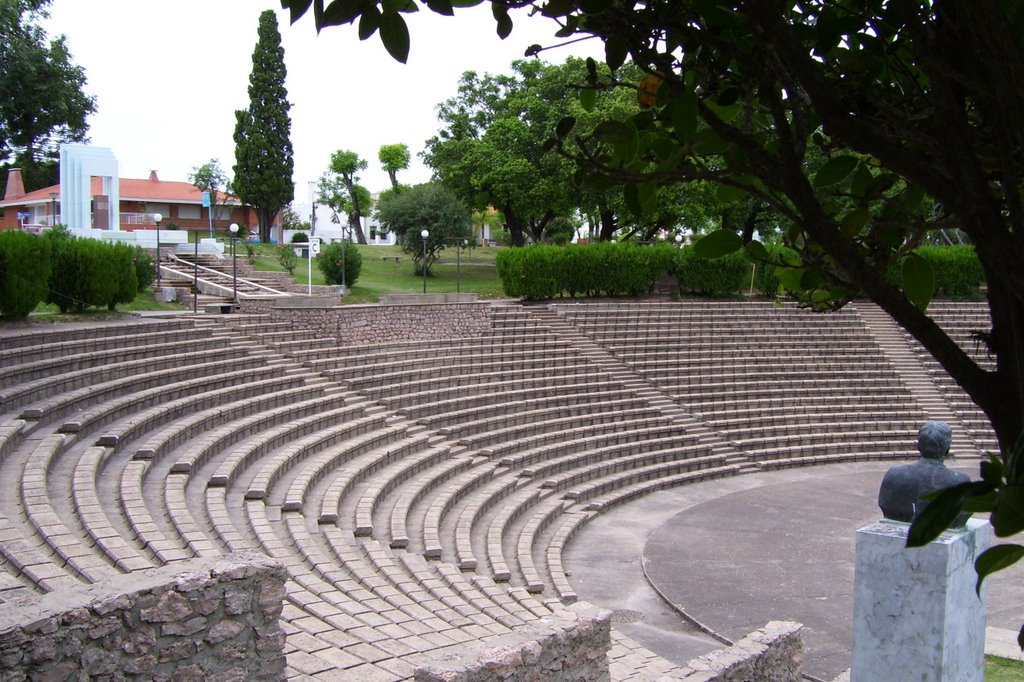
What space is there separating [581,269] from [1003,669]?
1733cm

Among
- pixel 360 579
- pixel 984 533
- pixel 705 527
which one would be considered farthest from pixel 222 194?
pixel 984 533

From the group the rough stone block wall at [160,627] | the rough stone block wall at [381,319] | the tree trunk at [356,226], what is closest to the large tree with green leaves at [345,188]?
the tree trunk at [356,226]

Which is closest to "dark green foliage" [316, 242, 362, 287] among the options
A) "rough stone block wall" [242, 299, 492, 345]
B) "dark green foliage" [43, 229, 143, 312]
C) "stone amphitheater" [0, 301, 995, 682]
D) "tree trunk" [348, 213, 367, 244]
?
"rough stone block wall" [242, 299, 492, 345]

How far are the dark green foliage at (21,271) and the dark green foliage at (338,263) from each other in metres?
11.8

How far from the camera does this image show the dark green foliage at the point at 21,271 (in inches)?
552

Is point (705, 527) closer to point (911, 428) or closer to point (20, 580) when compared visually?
point (911, 428)

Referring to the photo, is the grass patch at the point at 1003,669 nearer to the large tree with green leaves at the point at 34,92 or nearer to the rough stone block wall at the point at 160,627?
the rough stone block wall at the point at 160,627

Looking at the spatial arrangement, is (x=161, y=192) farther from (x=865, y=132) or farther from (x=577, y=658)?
(x=865, y=132)

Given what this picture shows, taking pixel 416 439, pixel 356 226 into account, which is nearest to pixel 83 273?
pixel 416 439

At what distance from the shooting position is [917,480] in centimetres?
442

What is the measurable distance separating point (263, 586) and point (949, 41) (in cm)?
387

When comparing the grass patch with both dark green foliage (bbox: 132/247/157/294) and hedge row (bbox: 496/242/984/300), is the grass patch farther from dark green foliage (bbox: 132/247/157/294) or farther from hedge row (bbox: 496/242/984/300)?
dark green foliage (bbox: 132/247/157/294)

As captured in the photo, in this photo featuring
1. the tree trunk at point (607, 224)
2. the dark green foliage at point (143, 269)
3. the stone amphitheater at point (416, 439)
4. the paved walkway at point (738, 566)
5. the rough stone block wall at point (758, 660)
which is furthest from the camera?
the tree trunk at point (607, 224)

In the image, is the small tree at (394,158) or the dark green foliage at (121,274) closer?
the dark green foliage at (121,274)
